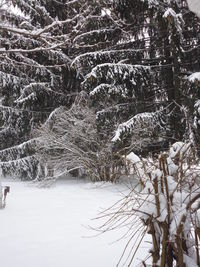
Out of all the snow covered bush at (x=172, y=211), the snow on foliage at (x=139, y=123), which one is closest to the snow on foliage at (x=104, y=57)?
the snow on foliage at (x=139, y=123)

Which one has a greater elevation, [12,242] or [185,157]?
[185,157]

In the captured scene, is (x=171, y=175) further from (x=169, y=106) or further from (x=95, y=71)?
(x=169, y=106)

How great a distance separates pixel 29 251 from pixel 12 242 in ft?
1.53

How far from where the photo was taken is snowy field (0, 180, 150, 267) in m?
2.96

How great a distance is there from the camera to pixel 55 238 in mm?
3762

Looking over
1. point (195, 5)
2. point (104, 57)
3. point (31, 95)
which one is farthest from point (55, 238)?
point (31, 95)

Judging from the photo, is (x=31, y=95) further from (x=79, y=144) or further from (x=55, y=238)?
(x=55, y=238)

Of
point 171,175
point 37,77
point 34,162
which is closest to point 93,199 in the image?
point 171,175

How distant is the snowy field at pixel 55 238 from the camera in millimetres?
2957

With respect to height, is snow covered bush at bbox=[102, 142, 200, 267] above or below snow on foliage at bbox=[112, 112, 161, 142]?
below

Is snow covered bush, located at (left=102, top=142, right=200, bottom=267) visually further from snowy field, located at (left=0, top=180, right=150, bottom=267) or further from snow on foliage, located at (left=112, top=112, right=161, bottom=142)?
snow on foliage, located at (left=112, top=112, right=161, bottom=142)

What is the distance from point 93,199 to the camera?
686 centimetres

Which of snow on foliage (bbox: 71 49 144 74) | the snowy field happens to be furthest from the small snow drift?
snow on foliage (bbox: 71 49 144 74)

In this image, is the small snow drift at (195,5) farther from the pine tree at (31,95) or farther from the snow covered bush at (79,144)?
the pine tree at (31,95)
